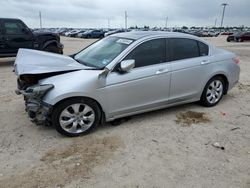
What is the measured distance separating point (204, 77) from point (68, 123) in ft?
9.25

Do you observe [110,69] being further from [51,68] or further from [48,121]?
[48,121]

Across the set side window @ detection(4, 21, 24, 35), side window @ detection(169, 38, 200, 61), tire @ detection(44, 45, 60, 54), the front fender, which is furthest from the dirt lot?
tire @ detection(44, 45, 60, 54)

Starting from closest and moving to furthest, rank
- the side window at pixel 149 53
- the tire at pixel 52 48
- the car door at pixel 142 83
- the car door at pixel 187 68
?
1. the car door at pixel 142 83
2. the side window at pixel 149 53
3. the car door at pixel 187 68
4. the tire at pixel 52 48

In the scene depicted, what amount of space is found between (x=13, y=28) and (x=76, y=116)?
8.51 metres

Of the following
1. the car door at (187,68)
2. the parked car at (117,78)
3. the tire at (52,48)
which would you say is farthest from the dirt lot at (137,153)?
the tire at (52,48)

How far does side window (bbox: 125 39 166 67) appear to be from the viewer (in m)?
4.51

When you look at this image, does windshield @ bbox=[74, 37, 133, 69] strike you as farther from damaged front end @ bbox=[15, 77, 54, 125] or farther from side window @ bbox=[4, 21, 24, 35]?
side window @ bbox=[4, 21, 24, 35]

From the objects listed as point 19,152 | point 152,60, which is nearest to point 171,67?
point 152,60

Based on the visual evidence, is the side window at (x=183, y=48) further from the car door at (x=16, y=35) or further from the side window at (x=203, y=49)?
the car door at (x=16, y=35)

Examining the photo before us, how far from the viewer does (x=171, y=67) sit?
15.8ft

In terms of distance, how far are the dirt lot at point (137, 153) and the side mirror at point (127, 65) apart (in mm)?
1022

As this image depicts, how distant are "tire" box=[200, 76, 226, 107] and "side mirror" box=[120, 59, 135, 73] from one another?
194 centimetres

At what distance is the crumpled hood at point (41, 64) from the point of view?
411 cm

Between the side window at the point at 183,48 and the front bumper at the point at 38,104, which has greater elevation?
the side window at the point at 183,48
